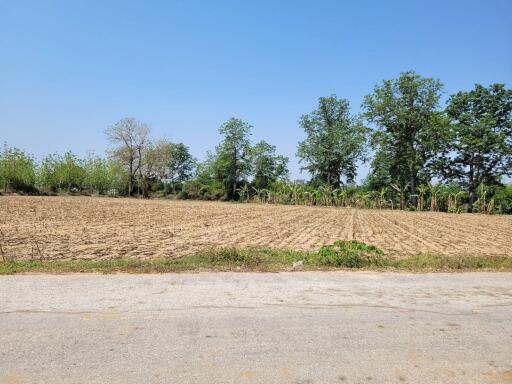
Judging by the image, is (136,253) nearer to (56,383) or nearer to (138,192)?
(56,383)

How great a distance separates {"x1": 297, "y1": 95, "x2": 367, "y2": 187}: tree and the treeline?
178 millimetres

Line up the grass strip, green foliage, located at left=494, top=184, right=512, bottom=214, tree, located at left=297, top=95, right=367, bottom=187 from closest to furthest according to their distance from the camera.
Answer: the grass strip < green foliage, located at left=494, top=184, right=512, bottom=214 < tree, located at left=297, top=95, right=367, bottom=187

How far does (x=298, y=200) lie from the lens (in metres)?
58.2

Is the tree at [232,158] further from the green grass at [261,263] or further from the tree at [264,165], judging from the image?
the green grass at [261,263]

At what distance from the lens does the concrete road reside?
356 centimetres

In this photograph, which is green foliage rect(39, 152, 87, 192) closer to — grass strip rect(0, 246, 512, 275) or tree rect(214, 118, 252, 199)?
tree rect(214, 118, 252, 199)

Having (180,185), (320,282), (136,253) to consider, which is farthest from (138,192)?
(320,282)

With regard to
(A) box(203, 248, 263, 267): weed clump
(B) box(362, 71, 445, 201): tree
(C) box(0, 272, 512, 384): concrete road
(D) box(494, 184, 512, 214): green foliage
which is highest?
(B) box(362, 71, 445, 201): tree

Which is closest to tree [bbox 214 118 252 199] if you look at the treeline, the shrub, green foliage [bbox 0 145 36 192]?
the treeline

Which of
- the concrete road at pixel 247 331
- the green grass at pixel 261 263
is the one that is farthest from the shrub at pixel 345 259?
the concrete road at pixel 247 331

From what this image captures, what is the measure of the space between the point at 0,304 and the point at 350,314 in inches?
185

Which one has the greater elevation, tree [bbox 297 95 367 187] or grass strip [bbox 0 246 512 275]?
tree [bbox 297 95 367 187]

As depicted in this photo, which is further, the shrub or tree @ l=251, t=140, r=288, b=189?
tree @ l=251, t=140, r=288, b=189

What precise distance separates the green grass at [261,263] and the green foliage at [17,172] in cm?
5671
